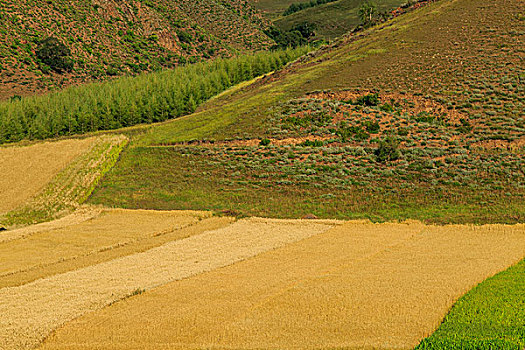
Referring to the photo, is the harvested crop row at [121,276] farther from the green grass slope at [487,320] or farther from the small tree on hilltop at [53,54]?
the small tree on hilltop at [53,54]

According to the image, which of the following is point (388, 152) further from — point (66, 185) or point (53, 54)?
point (53, 54)

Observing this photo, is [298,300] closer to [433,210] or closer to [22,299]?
[22,299]

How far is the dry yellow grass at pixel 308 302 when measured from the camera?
1716 centimetres

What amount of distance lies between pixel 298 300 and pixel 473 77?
6528 centimetres

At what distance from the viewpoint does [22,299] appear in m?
23.1

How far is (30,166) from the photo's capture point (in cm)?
A: 6625

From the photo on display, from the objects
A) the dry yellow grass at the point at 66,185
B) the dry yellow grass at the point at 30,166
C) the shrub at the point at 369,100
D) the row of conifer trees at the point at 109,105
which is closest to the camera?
the dry yellow grass at the point at 66,185

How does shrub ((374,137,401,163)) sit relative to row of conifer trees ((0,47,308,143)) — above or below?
below

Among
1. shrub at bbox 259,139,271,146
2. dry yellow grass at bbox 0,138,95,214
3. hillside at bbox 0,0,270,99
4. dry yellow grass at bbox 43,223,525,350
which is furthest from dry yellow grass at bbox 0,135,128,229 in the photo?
hillside at bbox 0,0,270,99

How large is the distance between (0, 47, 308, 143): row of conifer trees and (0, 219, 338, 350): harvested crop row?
6739cm

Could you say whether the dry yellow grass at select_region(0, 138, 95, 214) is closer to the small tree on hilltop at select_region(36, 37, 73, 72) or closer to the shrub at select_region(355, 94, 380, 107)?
the shrub at select_region(355, 94, 380, 107)

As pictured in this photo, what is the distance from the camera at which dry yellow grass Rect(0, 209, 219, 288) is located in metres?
30.0

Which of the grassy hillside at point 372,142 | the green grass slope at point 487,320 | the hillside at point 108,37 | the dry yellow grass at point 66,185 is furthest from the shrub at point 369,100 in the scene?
the hillside at point 108,37

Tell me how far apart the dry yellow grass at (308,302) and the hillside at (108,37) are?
116754 millimetres
